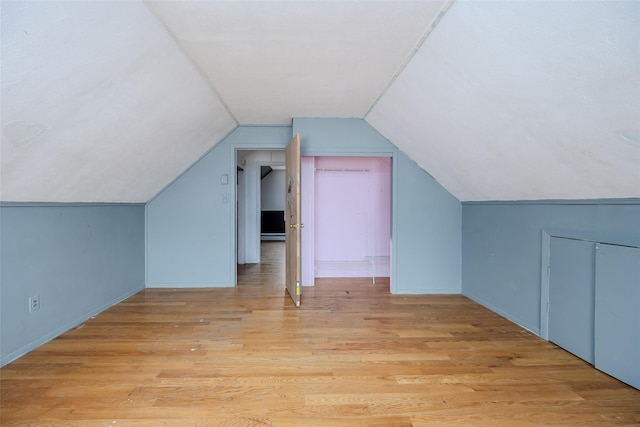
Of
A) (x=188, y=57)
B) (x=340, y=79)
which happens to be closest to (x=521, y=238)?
(x=340, y=79)

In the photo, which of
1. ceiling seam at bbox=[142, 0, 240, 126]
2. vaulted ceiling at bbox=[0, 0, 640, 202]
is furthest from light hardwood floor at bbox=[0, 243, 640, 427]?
ceiling seam at bbox=[142, 0, 240, 126]

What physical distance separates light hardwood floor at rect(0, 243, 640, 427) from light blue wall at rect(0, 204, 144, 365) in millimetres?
175

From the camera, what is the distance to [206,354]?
2.39 meters

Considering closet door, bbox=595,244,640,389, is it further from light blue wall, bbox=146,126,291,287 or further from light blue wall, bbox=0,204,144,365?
light blue wall, bbox=0,204,144,365

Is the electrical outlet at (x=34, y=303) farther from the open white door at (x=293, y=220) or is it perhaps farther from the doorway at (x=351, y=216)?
the doorway at (x=351, y=216)

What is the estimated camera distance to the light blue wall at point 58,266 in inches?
88.6

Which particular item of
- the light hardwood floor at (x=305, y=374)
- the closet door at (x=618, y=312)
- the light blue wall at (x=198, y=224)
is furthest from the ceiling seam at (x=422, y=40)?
the light hardwood floor at (x=305, y=374)

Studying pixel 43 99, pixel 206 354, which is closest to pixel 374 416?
pixel 206 354

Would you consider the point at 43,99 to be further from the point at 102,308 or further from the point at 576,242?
the point at 576,242

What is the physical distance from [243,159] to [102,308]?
3761 mm

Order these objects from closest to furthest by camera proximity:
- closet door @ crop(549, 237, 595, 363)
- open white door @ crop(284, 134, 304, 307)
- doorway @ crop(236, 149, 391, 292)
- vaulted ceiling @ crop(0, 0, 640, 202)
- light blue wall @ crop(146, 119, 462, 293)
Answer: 1. vaulted ceiling @ crop(0, 0, 640, 202)
2. closet door @ crop(549, 237, 595, 363)
3. open white door @ crop(284, 134, 304, 307)
4. light blue wall @ crop(146, 119, 462, 293)
5. doorway @ crop(236, 149, 391, 292)

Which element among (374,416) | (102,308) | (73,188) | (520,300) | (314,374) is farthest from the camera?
(102,308)

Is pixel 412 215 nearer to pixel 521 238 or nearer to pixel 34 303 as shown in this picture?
pixel 521 238

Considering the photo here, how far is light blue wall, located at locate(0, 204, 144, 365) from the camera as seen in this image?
7.38 ft
